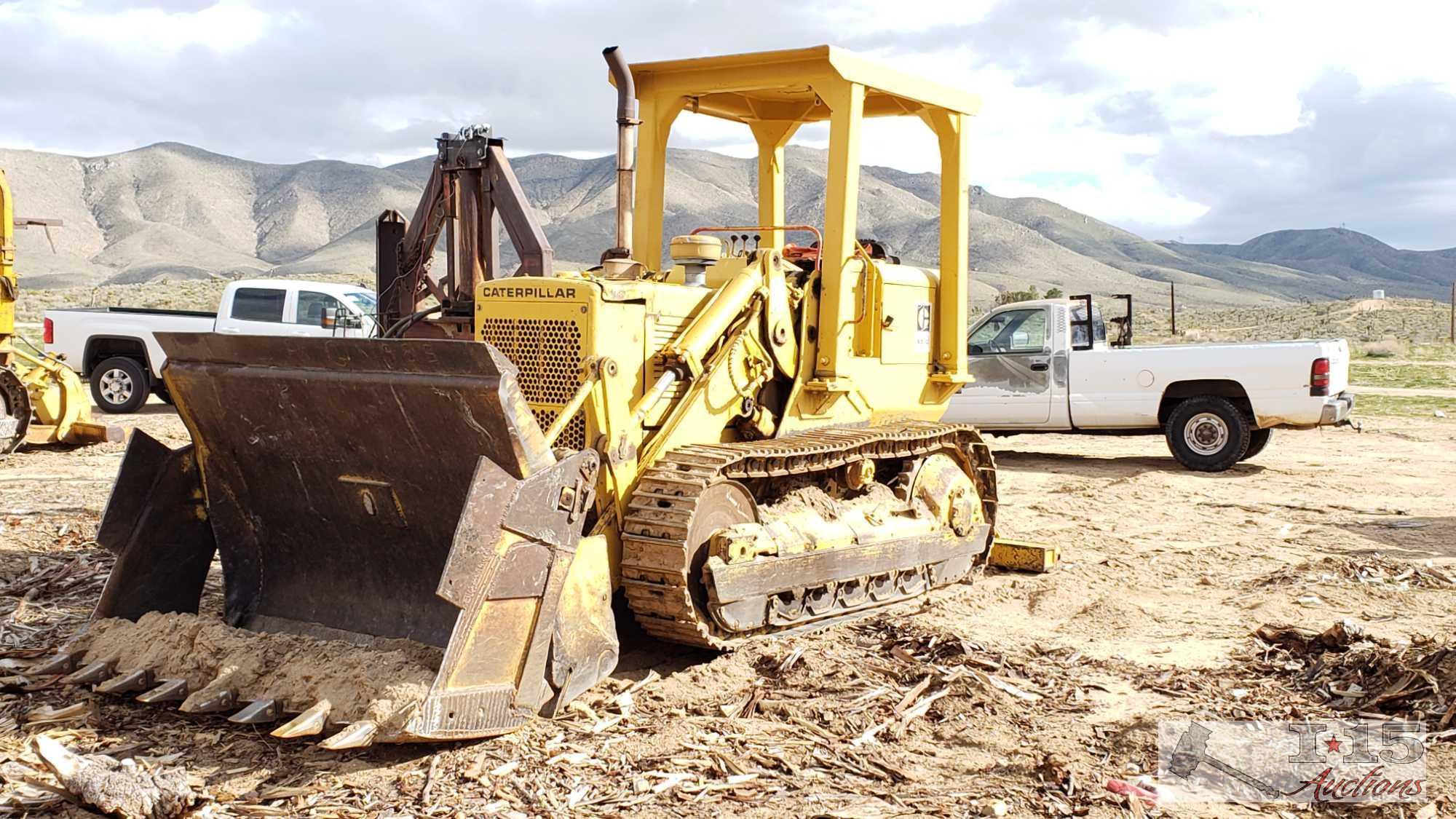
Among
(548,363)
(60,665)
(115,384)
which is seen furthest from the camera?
(115,384)

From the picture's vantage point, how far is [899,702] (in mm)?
5582

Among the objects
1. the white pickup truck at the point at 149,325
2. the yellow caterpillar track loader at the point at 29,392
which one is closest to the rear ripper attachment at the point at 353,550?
the yellow caterpillar track loader at the point at 29,392

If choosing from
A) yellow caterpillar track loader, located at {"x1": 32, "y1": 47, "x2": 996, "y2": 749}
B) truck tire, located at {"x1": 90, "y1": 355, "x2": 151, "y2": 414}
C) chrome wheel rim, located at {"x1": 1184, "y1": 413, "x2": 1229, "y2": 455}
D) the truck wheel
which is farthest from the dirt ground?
truck tire, located at {"x1": 90, "y1": 355, "x2": 151, "y2": 414}

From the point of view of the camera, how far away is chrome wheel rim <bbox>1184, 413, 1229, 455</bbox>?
1367 cm

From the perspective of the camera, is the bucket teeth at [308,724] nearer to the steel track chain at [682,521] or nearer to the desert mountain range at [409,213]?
the steel track chain at [682,521]

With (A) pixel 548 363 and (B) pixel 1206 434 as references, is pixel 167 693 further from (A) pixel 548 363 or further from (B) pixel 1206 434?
(B) pixel 1206 434

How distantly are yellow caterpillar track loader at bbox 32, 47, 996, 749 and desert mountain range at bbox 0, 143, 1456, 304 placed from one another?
295 feet

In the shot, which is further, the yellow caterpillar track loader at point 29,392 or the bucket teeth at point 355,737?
the yellow caterpillar track loader at point 29,392

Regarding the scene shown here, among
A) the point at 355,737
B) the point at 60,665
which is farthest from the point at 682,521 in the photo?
the point at 60,665

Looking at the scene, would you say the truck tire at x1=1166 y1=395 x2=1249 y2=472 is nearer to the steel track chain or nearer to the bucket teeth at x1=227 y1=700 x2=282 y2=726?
the steel track chain

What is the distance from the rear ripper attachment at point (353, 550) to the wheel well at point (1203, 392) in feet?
32.8

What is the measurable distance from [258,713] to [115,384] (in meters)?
15.5

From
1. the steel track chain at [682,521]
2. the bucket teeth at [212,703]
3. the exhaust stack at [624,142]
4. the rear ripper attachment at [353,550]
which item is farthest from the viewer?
the exhaust stack at [624,142]

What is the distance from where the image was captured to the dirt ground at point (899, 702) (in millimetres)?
4555
